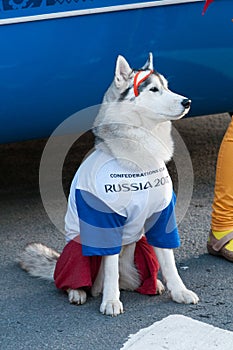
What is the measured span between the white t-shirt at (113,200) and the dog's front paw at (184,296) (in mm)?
313

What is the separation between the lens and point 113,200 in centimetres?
328

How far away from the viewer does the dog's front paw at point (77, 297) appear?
11.3 ft

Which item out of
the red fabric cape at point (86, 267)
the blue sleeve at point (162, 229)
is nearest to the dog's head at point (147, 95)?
the blue sleeve at point (162, 229)

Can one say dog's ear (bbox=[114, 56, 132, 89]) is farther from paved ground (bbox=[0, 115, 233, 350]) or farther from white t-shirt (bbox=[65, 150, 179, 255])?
paved ground (bbox=[0, 115, 233, 350])

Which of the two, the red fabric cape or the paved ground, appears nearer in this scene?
the paved ground

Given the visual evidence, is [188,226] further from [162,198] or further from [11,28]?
[11,28]

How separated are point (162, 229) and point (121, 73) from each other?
2.25ft

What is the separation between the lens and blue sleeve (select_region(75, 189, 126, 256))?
10.8 feet

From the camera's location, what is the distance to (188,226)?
4340 mm

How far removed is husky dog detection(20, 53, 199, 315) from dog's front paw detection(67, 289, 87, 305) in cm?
1

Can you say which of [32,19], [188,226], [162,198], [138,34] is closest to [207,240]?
[188,226]

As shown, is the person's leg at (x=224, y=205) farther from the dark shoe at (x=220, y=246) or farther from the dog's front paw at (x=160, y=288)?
the dog's front paw at (x=160, y=288)

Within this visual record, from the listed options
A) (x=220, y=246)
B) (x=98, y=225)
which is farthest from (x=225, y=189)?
(x=98, y=225)

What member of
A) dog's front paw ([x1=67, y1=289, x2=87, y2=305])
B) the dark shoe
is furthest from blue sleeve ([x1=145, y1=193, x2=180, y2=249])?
the dark shoe
